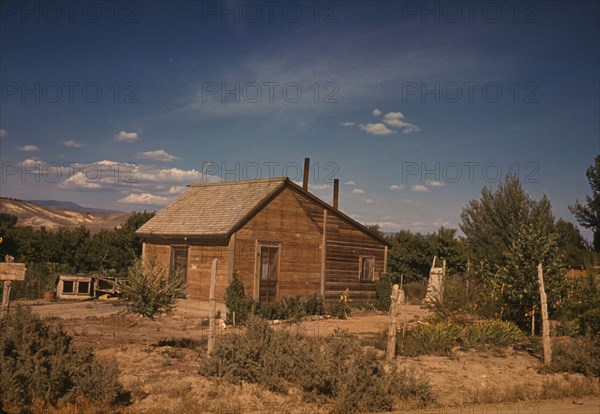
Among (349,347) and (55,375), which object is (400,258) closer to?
(349,347)

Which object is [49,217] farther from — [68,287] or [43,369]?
[43,369]

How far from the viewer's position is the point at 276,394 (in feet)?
36.7

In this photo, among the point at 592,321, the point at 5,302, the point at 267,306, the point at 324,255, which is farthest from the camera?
the point at 324,255

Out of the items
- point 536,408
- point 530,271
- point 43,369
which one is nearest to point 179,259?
point 43,369

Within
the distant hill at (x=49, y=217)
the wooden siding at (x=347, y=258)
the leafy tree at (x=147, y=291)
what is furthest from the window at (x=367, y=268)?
the distant hill at (x=49, y=217)

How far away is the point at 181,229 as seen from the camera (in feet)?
78.4

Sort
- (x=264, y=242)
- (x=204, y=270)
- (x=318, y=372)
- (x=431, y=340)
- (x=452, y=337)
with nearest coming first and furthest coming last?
1. (x=318, y=372)
2. (x=431, y=340)
3. (x=452, y=337)
4. (x=204, y=270)
5. (x=264, y=242)

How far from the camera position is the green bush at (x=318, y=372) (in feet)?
35.1

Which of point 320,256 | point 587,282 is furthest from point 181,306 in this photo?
point 587,282

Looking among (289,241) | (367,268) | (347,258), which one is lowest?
(367,268)

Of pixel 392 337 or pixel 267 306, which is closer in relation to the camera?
pixel 392 337

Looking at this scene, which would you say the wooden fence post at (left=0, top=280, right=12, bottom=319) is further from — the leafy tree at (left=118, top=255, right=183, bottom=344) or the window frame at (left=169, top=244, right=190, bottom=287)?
the window frame at (left=169, top=244, right=190, bottom=287)

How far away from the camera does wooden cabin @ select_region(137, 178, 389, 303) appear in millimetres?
22172

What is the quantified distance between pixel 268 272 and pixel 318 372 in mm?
12105
